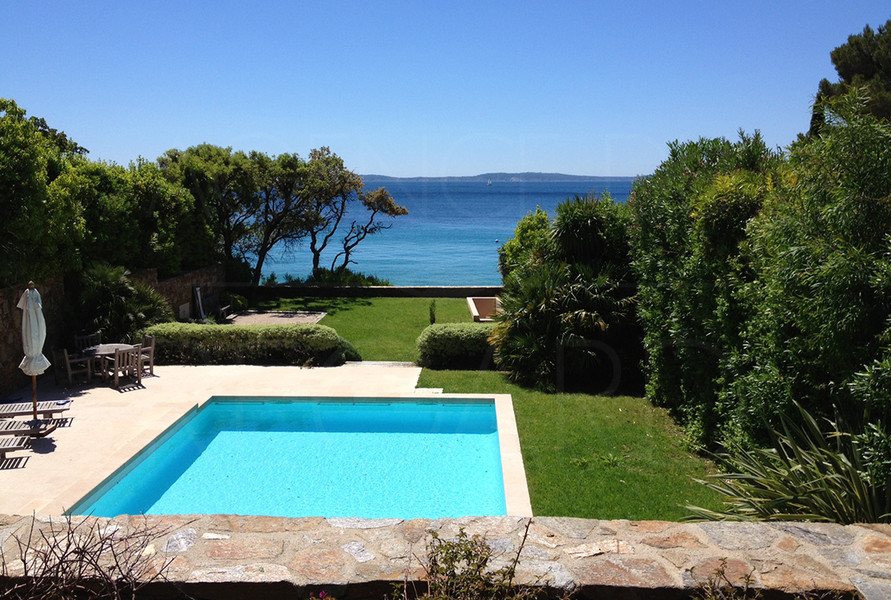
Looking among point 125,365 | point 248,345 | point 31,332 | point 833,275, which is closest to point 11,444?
point 31,332

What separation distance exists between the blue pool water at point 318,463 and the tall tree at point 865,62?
52.5 ft

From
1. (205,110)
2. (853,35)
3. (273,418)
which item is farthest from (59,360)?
(853,35)

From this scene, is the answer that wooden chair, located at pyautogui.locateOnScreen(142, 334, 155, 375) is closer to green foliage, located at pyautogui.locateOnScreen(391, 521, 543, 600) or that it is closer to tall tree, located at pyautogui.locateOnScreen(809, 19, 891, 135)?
green foliage, located at pyautogui.locateOnScreen(391, 521, 543, 600)

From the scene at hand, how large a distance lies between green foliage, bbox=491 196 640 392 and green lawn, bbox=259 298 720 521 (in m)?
0.68

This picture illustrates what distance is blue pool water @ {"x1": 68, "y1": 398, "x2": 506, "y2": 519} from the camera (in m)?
7.66

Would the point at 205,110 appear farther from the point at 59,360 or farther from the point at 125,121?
the point at 59,360

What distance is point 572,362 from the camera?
38.5ft

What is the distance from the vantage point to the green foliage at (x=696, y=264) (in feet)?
23.8

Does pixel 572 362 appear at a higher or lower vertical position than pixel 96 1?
lower

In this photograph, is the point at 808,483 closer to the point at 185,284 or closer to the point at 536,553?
the point at 536,553

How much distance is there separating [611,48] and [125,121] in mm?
19415

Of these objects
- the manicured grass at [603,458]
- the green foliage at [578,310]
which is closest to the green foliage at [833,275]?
the manicured grass at [603,458]

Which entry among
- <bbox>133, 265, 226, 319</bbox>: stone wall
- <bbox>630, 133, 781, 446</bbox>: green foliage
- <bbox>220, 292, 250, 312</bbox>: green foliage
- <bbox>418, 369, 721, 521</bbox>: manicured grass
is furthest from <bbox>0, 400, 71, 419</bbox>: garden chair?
<bbox>220, 292, 250, 312</bbox>: green foliage

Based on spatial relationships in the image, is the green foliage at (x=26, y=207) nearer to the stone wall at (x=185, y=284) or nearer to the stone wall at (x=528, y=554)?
the stone wall at (x=185, y=284)
